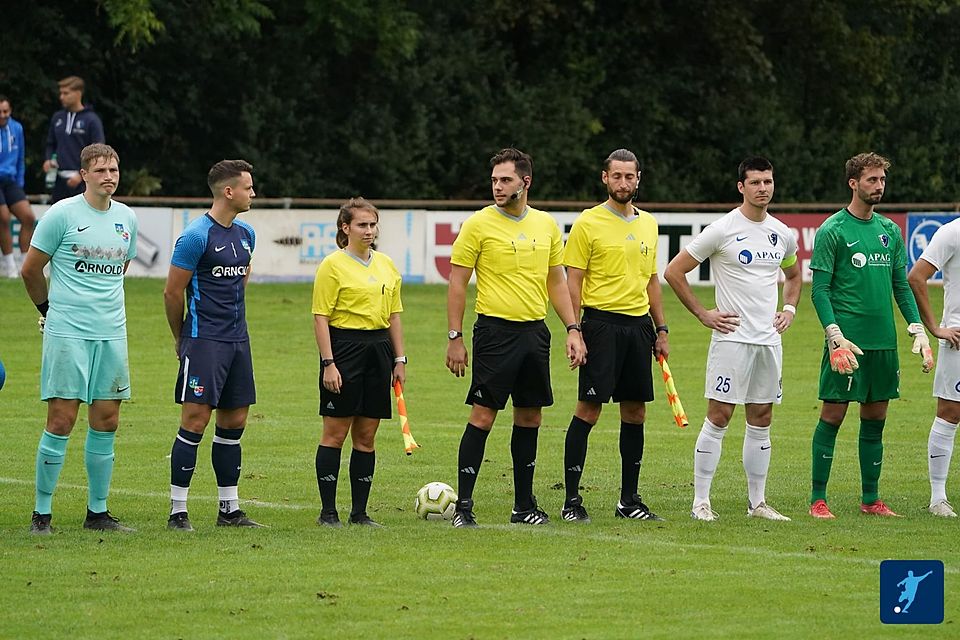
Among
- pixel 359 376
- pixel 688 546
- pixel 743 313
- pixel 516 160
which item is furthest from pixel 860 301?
pixel 359 376

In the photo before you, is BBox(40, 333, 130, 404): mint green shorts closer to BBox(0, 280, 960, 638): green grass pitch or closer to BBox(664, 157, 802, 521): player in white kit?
BBox(0, 280, 960, 638): green grass pitch

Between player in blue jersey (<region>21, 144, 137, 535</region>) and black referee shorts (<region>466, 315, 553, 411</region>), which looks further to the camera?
black referee shorts (<region>466, 315, 553, 411</region>)

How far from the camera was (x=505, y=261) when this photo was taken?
→ 31.2ft

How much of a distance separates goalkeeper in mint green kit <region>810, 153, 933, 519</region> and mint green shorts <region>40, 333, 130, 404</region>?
4294 millimetres

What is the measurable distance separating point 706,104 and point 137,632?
3328 centimetres

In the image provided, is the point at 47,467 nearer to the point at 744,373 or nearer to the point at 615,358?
the point at 615,358

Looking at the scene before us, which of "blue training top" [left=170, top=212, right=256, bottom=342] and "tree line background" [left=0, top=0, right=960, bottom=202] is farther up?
"tree line background" [left=0, top=0, right=960, bottom=202]

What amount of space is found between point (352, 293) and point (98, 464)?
1766 mm

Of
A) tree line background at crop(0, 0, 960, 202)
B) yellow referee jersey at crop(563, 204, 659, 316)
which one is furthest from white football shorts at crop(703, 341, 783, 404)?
tree line background at crop(0, 0, 960, 202)

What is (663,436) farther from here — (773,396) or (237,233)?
(237,233)

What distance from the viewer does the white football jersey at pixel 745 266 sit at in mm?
9789

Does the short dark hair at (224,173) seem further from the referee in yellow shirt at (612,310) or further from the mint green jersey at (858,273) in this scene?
the mint green jersey at (858,273)

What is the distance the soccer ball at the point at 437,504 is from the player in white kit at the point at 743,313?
1.51m

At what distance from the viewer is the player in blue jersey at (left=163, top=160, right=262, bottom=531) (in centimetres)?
923
